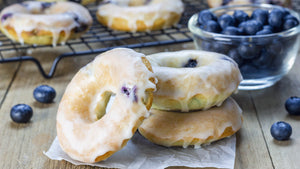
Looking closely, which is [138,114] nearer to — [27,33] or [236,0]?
[27,33]

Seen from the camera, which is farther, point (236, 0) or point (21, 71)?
point (236, 0)

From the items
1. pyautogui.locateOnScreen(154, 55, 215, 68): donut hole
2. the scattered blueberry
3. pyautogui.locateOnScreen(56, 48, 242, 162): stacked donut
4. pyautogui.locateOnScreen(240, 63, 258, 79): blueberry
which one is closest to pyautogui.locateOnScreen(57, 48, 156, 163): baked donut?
pyautogui.locateOnScreen(56, 48, 242, 162): stacked donut

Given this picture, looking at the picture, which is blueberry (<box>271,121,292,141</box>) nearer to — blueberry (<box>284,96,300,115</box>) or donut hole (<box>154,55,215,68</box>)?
blueberry (<box>284,96,300,115</box>)

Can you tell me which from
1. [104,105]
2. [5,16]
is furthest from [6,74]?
[104,105]

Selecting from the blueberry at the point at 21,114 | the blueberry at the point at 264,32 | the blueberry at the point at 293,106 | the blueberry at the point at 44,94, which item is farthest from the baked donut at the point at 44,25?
the blueberry at the point at 293,106

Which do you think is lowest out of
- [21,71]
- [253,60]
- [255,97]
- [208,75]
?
[21,71]

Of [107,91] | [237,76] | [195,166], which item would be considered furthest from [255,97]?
[107,91]
